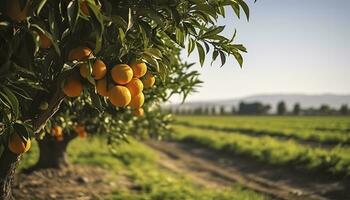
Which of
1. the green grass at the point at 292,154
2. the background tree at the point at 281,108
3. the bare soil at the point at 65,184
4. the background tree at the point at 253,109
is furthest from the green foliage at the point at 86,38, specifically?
the background tree at the point at 253,109

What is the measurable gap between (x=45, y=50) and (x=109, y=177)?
725cm

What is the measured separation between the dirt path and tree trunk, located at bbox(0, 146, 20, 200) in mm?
7019

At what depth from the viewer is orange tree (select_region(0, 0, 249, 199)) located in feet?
7.57

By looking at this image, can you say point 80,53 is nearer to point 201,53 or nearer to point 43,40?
point 43,40

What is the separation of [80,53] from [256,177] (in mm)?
10619

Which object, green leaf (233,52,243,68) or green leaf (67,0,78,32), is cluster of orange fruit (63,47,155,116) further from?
green leaf (233,52,243,68)

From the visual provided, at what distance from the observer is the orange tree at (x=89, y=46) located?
7.57 ft

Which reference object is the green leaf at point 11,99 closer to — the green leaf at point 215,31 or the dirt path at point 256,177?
the green leaf at point 215,31

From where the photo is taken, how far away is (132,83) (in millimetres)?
2717

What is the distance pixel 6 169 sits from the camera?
12.5 ft

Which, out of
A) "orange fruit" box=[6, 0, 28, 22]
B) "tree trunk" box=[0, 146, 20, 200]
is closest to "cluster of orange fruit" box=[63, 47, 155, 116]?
"orange fruit" box=[6, 0, 28, 22]

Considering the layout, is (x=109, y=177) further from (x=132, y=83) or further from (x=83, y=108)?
(x=132, y=83)

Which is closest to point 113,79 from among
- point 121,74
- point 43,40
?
point 121,74

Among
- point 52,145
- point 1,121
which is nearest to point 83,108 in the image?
point 1,121
